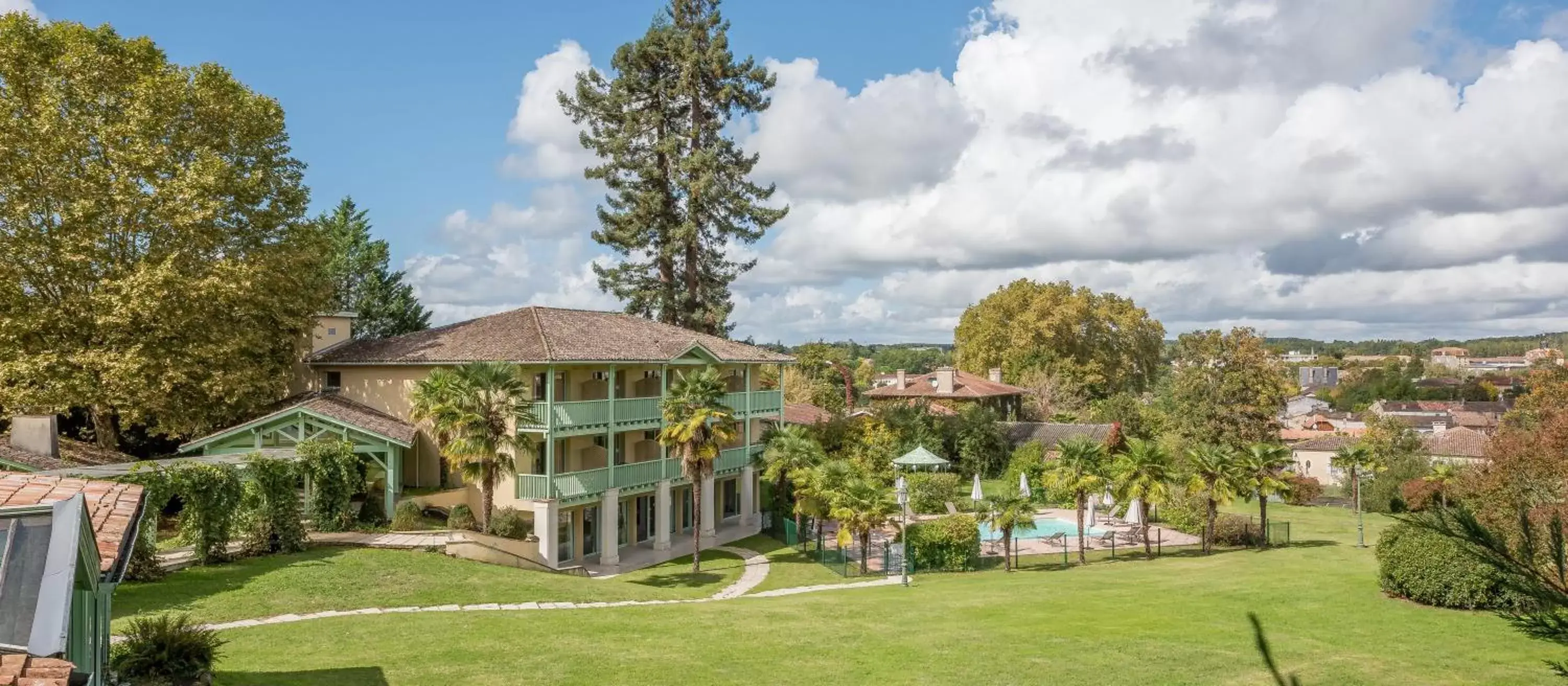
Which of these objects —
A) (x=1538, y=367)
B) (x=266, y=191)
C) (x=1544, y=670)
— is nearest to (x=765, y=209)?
(x=266, y=191)

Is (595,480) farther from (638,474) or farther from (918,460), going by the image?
(918,460)

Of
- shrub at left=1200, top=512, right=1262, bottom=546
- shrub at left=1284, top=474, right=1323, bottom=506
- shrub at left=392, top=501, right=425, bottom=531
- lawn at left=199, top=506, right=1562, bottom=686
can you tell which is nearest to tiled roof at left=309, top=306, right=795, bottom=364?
shrub at left=392, top=501, right=425, bottom=531

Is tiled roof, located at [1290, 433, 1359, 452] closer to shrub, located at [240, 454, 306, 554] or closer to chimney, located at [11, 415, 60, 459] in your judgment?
shrub, located at [240, 454, 306, 554]

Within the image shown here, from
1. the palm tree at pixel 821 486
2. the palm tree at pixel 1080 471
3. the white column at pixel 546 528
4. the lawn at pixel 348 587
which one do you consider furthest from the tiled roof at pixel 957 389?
the lawn at pixel 348 587

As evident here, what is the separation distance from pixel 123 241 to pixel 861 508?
79.8 feet

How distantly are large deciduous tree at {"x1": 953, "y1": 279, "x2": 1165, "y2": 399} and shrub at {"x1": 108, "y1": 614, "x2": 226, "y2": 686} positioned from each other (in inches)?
2678

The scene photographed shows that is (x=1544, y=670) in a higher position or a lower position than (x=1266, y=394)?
lower

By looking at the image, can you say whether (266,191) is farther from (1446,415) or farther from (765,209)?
(1446,415)

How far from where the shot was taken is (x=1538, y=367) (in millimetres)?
35562

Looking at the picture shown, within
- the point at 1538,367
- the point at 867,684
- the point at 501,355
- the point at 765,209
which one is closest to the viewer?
the point at 867,684

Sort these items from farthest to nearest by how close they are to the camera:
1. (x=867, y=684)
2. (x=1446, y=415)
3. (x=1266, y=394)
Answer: (x=1446, y=415)
(x=1266, y=394)
(x=867, y=684)

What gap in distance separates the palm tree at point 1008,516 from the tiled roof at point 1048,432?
979 inches

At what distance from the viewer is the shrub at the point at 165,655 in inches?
421

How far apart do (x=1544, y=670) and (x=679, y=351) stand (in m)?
25.7
